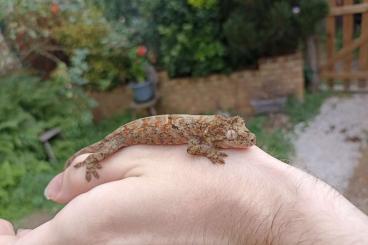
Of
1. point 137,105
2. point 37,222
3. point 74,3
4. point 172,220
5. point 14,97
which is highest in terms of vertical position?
point 74,3

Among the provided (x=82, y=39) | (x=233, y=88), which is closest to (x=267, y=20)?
(x=233, y=88)

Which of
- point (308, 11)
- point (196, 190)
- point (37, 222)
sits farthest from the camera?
point (308, 11)

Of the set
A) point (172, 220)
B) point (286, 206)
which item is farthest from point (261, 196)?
point (172, 220)

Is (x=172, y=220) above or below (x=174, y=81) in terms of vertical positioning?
above

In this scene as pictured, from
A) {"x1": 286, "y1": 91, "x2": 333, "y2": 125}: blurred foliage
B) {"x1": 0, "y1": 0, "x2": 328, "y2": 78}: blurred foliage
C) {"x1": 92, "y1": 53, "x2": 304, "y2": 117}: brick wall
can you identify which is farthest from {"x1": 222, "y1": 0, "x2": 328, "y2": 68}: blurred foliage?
{"x1": 286, "y1": 91, "x2": 333, "y2": 125}: blurred foliage

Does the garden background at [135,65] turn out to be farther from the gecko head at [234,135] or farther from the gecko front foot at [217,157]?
the gecko front foot at [217,157]

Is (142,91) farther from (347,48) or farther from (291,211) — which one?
(291,211)

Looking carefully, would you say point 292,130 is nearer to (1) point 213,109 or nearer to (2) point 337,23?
(1) point 213,109
